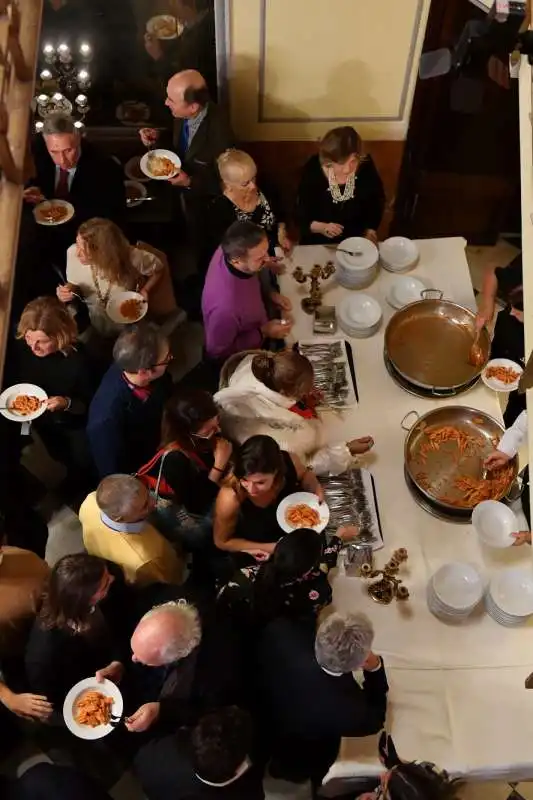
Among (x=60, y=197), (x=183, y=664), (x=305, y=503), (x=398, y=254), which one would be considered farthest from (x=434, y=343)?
(x=60, y=197)

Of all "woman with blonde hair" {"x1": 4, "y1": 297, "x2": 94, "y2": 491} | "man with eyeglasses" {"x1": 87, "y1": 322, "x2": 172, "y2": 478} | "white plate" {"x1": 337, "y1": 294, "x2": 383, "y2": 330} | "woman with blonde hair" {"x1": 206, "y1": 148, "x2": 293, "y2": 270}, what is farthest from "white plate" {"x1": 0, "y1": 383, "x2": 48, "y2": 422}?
"white plate" {"x1": 337, "y1": 294, "x2": 383, "y2": 330}

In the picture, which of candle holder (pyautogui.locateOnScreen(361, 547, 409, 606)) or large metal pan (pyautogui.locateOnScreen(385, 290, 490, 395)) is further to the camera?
large metal pan (pyautogui.locateOnScreen(385, 290, 490, 395))

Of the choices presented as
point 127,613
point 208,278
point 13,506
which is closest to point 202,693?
point 127,613

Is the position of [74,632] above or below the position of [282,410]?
below

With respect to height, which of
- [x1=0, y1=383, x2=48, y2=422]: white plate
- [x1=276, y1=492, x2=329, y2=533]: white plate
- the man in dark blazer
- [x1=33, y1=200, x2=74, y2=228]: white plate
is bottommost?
[x1=276, y1=492, x2=329, y2=533]: white plate

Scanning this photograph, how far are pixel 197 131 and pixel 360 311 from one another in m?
1.51

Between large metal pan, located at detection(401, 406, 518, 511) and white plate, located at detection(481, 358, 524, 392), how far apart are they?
171mm

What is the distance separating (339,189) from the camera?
4684 mm

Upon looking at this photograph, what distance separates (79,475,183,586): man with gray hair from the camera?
132 inches

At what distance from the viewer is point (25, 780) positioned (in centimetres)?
305

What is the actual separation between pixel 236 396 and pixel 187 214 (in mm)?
1757

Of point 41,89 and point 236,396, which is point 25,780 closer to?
point 236,396

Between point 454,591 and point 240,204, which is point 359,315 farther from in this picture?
point 454,591

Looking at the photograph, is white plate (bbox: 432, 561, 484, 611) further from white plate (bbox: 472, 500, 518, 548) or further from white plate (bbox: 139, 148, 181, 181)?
white plate (bbox: 139, 148, 181, 181)
